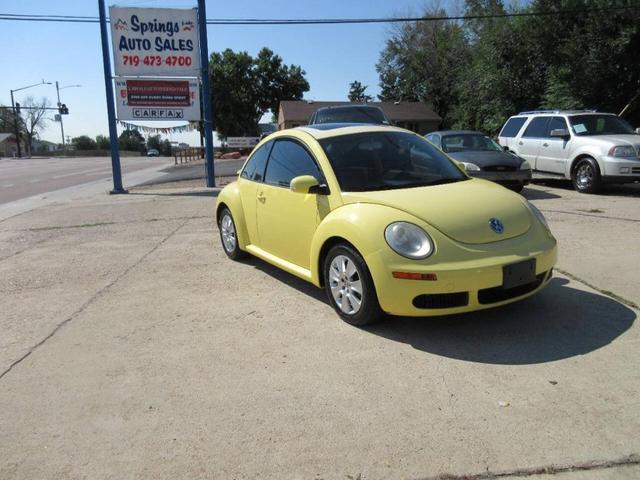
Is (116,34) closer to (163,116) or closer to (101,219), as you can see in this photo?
(163,116)

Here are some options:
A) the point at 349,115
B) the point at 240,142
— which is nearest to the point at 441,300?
the point at 349,115

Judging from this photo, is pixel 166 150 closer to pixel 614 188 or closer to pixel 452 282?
pixel 614 188

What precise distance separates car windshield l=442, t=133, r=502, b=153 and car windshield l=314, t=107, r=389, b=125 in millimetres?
1775

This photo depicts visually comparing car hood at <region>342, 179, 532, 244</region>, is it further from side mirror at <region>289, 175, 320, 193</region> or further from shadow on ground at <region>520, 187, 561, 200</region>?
shadow on ground at <region>520, 187, 561, 200</region>

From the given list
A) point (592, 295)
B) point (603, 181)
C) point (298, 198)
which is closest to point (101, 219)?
point (298, 198)

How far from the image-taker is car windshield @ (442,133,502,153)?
11.8 m

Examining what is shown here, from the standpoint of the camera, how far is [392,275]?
3836 millimetres

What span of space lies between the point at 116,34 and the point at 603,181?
41.9 ft

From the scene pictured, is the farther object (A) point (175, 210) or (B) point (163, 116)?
(B) point (163, 116)

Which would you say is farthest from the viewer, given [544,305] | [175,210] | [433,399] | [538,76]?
[538,76]

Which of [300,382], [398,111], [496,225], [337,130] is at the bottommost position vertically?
[300,382]

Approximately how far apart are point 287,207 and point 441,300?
1868 millimetres

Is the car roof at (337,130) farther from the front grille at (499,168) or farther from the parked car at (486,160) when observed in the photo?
the front grille at (499,168)

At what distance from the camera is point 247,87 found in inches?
2450
